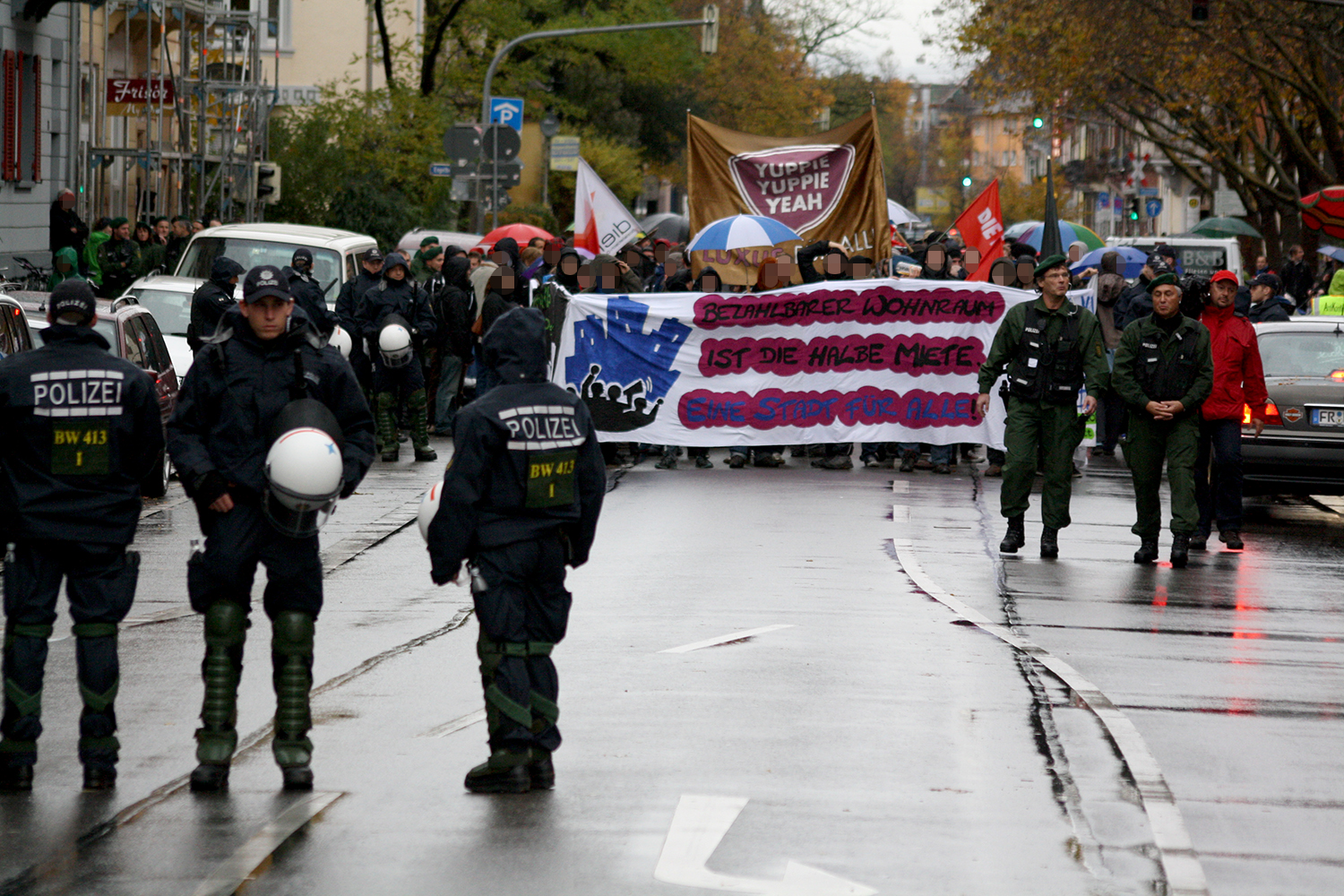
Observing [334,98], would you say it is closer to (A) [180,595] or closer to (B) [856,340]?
(B) [856,340]

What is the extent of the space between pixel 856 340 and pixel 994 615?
7.82m


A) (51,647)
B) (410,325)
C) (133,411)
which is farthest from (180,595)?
(410,325)

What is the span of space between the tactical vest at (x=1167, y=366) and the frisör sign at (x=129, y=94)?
2173cm

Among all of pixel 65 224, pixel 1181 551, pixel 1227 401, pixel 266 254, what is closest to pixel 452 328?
pixel 266 254

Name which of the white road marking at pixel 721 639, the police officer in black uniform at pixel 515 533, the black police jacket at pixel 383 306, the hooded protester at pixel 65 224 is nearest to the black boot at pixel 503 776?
the police officer in black uniform at pixel 515 533

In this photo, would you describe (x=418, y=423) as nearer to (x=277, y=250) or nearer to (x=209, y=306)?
(x=209, y=306)

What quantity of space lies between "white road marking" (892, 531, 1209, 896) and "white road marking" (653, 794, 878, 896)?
38.9 inches

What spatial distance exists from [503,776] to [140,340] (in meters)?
9.39

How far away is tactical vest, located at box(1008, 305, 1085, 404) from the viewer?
12719mm

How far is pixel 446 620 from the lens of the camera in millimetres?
10094

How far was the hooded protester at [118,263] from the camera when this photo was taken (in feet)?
81.3

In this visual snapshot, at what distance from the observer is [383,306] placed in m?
18.2

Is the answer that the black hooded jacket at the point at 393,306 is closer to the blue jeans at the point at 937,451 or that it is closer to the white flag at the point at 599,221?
the blue jeans at the point at 937,451

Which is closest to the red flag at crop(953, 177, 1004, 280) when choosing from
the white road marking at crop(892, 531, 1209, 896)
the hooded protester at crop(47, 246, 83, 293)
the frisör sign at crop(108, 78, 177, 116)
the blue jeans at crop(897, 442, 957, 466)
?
the blue jeans at crop(897, 442, 957, 466)
